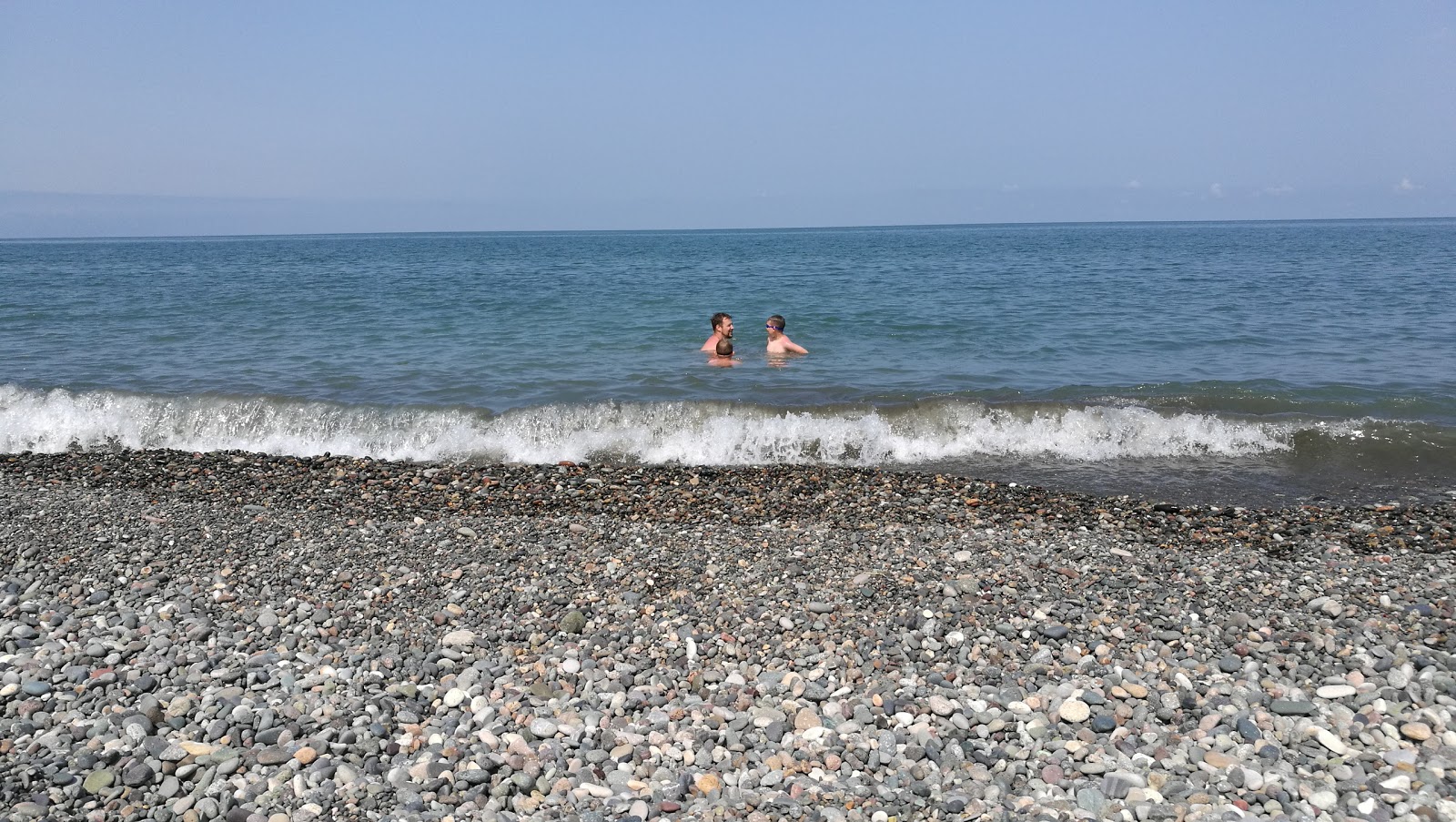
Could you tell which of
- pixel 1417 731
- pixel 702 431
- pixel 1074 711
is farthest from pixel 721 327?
pixel 1417 731

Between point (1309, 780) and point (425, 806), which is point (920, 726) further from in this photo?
point (425, 806)

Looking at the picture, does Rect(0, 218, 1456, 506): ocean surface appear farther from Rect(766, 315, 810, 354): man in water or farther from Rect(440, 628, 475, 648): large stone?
Rect(440, 628, 475, 648): large stone

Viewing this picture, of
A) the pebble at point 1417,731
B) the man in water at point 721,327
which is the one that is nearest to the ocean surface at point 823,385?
the man in water at point 721,327

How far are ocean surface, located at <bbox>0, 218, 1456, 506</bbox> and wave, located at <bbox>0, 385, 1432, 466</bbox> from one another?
39 mm

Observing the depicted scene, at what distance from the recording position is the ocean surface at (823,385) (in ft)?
37.2

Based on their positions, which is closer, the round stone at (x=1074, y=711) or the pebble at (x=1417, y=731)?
the pebble at (x=1417, y=731)

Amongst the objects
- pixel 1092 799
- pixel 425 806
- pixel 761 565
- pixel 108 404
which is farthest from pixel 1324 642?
pixel 108 404

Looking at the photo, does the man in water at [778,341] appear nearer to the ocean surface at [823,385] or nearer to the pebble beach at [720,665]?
the ocean surface at [823,385]

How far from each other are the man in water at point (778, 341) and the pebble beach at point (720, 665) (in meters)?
8.53

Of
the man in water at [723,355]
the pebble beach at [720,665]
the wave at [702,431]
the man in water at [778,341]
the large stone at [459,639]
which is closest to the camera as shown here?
the pebble beach at [720,665]

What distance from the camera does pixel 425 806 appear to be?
4.02 meters

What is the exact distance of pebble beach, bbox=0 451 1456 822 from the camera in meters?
4.09

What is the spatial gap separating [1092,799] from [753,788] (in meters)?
1.43

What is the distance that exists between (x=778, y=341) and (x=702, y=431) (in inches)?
181
